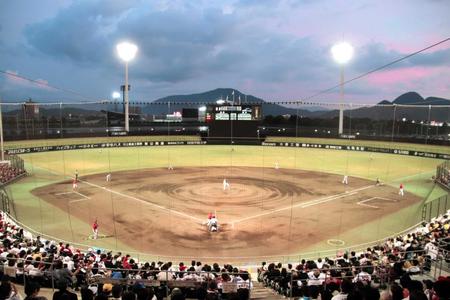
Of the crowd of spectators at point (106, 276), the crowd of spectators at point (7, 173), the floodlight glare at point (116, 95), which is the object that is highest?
the floodlight glare at point (116, 95)

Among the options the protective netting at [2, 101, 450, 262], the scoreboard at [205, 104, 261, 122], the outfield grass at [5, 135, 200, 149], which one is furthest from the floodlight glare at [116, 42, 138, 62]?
the scoreboard at [205, 104, 261, 122]

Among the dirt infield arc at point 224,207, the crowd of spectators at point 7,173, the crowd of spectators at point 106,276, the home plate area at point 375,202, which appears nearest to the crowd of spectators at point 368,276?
the crowd of spectators at point 106,276

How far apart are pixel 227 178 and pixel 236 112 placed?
21.6m

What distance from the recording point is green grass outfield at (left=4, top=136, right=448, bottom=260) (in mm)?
21625

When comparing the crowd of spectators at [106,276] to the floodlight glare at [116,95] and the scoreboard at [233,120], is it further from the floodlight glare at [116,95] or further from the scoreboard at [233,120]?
the floodlight glare at [116,95]

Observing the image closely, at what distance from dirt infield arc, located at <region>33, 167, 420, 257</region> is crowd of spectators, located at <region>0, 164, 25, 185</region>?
3.84 meters

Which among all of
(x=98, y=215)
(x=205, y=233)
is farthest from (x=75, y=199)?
(x=205, y=233)

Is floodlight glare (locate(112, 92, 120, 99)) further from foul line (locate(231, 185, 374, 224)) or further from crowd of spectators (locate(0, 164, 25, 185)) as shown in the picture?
foul line (locate(231, 185, 374, 224))

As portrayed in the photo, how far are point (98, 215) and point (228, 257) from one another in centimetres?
1047

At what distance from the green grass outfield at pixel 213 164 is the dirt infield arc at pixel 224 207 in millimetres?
1049

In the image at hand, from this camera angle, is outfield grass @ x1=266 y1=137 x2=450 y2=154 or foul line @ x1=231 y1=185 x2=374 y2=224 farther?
outfield grass @ x1=266 y1=137 x2=450 y2=154

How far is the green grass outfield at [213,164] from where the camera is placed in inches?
851

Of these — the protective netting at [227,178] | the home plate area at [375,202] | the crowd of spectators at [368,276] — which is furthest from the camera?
the home plate area at [375,202]

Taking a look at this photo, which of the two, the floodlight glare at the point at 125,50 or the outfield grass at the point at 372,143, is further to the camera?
the floodlight glare at the point at 125,50
